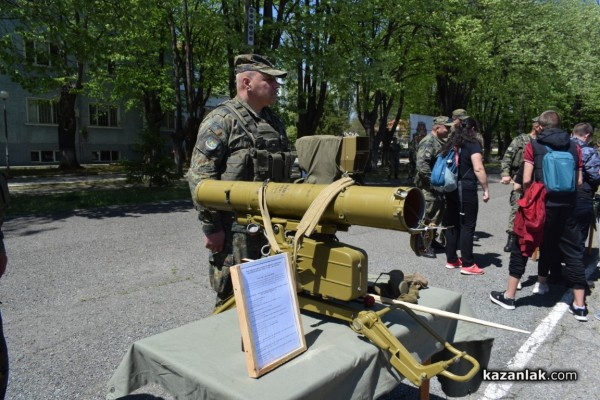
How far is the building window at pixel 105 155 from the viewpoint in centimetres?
2736

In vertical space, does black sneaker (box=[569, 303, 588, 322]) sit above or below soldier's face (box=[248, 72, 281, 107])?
below

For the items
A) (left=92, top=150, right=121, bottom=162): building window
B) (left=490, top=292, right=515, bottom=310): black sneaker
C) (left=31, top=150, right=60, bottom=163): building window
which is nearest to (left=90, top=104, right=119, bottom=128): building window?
(left=92, top=150, right=121, bottom=162): building window

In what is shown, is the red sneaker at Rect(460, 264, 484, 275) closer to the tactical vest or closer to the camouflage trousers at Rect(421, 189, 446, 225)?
the camouflage trousers at Rect(421, 189, 446, 225)

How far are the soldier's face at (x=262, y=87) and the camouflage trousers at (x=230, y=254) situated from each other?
79 cm

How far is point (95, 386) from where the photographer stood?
3.06 m

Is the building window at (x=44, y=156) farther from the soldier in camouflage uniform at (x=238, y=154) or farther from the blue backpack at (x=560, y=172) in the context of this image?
the blue backpack at (x=560, y=172)

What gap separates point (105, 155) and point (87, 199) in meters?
18.5

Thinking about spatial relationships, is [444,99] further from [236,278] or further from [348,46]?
[236,278]

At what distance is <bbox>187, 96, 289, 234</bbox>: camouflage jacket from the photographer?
272cm

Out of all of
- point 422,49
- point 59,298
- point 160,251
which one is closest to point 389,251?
point 160,251

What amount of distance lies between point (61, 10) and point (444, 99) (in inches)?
744

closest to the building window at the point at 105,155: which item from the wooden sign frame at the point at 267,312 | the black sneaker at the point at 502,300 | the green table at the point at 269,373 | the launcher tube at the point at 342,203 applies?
the black sneaker at the point at 502,300

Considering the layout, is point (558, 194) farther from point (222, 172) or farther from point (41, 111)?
point (41, 111)

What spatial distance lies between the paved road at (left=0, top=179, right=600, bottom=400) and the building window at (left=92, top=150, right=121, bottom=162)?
2054 centimetres
